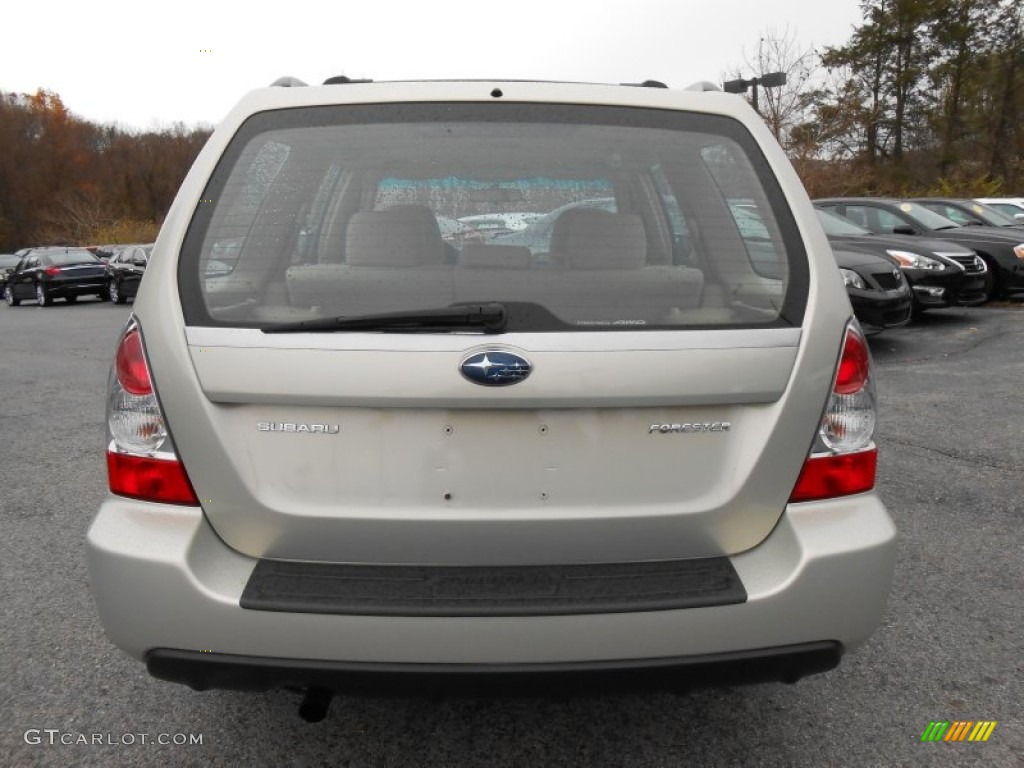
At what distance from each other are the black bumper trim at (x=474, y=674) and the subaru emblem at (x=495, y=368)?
0.60 m

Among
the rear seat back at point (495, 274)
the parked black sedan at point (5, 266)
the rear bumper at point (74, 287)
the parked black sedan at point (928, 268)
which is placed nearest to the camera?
the rear seat back at point (495, 274)

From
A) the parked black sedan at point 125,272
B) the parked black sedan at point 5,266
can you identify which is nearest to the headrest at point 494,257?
the parked black sedan at point 125,272

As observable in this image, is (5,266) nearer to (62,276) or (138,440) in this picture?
(62,276)

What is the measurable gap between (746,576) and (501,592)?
0.55 m

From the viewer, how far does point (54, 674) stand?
2.84 metres

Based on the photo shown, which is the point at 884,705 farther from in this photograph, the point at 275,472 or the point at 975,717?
the point at 275,472

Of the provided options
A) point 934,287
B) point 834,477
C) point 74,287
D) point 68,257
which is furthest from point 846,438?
point 68,257

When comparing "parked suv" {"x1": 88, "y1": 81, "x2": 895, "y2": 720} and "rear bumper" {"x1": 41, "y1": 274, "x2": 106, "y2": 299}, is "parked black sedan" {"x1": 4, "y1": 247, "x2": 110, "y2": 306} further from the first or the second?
"parked suv" {"x1": 88, "y1": 81, "x2": 895, "y2": 720}

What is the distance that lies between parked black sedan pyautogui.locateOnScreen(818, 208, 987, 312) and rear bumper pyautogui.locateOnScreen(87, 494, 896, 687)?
29.2ft

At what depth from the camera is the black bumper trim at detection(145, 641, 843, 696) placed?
6.04 ft

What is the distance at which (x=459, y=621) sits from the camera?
1.83 metres

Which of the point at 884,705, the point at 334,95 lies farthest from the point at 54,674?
the point at 884,705

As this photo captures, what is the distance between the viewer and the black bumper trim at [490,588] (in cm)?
184

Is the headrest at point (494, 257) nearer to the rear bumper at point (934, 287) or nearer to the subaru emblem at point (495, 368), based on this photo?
the subaru emblem at point (495, 368)
